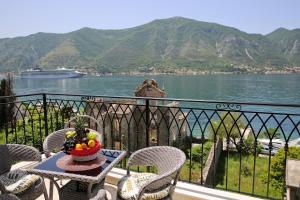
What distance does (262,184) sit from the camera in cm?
1914

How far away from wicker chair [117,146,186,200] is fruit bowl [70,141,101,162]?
0.48m

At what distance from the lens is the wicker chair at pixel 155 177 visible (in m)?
2.51

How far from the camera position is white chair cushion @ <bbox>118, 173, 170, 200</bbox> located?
8.77 feet

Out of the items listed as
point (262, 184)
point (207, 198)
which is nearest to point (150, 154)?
point (207, 198)

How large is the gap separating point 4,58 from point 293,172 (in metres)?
206

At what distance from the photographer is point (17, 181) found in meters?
2.97

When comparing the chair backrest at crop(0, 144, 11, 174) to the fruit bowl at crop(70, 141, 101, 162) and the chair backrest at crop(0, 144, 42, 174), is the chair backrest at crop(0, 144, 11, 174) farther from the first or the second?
the fruit bowl at crop(70, 141, 101, 162)

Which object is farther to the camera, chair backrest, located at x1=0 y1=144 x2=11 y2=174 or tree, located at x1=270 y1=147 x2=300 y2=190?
tree, located at x1=270 y1=147 x2=300 y2=190

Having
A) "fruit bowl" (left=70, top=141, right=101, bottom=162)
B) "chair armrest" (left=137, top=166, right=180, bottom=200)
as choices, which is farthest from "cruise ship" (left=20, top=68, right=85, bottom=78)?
"chair armrest" (left=137, top=166, right=180, bottom=200)

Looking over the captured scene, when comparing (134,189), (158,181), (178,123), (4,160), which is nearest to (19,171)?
(4,160)

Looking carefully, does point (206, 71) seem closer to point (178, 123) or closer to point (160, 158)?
point (178, 123)

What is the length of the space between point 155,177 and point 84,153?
0.73 meters

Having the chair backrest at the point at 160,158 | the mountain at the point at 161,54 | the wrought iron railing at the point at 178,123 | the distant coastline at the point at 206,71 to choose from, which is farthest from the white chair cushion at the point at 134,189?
the mountain at the point at 161,54

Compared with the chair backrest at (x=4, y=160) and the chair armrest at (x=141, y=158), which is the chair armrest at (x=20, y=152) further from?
the chair armrest at (x=141, y=158)
